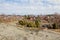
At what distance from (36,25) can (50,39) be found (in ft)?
47.1

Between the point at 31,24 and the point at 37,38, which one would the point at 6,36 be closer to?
the point at 37,38

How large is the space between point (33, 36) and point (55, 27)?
41.7 feet

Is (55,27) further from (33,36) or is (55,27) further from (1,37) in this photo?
(1,37)

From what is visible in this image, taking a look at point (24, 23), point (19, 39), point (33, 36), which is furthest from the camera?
point (24, 23)

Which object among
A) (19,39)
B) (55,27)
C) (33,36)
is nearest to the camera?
(19,39)

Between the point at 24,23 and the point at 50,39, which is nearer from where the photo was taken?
the point at 50,39

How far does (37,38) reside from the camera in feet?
64.3

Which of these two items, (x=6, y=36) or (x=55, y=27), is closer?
(x=6, y=36)

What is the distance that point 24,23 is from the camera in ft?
119

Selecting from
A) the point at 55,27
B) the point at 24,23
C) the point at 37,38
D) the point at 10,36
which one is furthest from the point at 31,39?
the point at 24,23

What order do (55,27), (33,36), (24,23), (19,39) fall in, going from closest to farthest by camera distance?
1. (19,39)
2. (33,36)
3. (55,27)
4. (24,23)

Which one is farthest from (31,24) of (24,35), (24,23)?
(24,35)

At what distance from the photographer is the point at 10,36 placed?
19.5 m

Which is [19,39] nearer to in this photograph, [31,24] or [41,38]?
[41,38]
